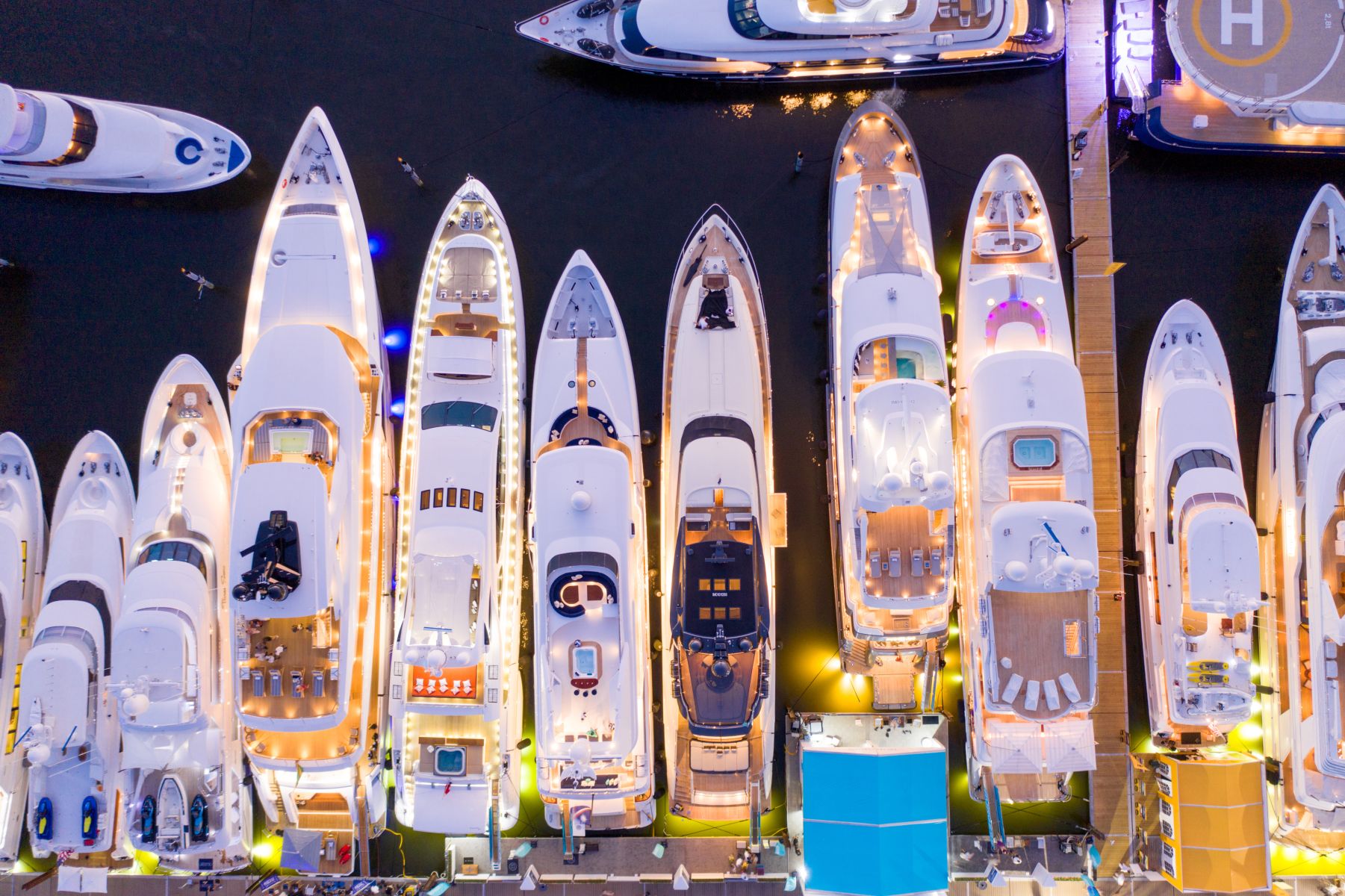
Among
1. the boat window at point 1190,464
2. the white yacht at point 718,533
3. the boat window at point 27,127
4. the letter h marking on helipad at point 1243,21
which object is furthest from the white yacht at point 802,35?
the boat window at point 27,127

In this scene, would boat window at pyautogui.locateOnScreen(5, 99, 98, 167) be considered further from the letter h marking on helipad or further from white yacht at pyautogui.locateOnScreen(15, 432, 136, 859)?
the letter h marking on helipad

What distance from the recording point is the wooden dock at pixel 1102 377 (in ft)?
30.7

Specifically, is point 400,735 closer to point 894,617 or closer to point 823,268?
point 894,617

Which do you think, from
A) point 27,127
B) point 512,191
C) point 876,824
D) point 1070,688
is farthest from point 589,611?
point 27,127

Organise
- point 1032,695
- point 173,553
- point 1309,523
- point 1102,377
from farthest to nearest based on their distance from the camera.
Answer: point 1102,377
point 1309,523
point 173,553
point 1032,695

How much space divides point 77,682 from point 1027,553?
1135cm

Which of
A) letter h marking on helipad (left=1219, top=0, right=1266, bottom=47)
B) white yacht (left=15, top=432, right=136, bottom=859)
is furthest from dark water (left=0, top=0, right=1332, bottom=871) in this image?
letter h marking on helipad (left=1219, top=0, right=1266, bottom=47)

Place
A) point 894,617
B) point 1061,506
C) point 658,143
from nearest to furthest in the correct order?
1. point 1061,506
2. point 894,617
3. point 658,143

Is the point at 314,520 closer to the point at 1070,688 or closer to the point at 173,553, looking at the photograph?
the point at 173,553

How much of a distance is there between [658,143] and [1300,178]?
8.85m

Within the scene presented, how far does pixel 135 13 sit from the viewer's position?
10094mm

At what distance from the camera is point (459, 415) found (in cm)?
874

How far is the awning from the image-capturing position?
340 inches

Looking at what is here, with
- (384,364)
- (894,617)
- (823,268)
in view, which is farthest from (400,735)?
(823,268)
